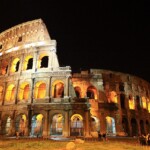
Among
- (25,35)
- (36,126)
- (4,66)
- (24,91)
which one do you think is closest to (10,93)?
(24,91)

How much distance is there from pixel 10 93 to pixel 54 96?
6686 mm

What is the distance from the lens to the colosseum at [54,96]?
25.1m

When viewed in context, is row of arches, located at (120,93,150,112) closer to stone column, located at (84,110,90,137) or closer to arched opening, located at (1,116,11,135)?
stone column, located at (84,110,90,137)

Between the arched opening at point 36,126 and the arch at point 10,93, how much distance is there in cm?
486

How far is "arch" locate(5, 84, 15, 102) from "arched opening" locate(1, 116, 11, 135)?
2.71 metres

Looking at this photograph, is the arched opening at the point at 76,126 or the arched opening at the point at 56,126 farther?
the arched opening at the point at 56,126

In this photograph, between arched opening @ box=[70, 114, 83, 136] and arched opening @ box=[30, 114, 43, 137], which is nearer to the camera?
arched opening @ box=[70, 114, 83, 136]

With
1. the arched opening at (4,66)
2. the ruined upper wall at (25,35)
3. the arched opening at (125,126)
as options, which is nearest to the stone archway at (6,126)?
the arched opening at (4,66)

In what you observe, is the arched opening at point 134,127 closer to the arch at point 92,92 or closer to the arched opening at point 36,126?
the arch at point 92,92

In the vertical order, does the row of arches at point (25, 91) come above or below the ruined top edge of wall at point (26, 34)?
below

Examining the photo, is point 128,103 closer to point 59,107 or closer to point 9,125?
point 59,107

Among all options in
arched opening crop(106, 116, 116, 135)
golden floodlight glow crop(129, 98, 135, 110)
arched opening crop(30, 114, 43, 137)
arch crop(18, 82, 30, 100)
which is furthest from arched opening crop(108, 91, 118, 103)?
arch crop(18, 82, 30, 100)

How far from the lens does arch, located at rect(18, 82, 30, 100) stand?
28.0 meters

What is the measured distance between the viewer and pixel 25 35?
31516mm
